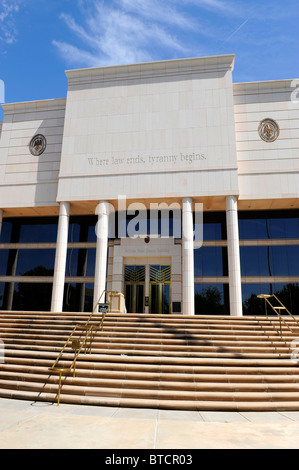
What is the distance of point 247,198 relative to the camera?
23.0 meters

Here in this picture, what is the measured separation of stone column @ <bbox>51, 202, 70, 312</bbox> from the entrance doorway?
5552 mm

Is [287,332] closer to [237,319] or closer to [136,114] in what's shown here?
[237,319]

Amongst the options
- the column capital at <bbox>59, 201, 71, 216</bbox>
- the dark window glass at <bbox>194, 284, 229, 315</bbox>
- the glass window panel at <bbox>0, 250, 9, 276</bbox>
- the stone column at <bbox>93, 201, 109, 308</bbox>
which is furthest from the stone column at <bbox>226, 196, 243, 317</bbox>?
the glass window panel at <bbox>0, 250, 9, 276</bbox>

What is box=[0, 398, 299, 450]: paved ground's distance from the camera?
5.89 m

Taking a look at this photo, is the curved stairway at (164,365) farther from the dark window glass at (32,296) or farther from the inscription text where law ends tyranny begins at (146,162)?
the inscription text where law ends tyranny begins at (146,162)

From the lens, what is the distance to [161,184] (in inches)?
902

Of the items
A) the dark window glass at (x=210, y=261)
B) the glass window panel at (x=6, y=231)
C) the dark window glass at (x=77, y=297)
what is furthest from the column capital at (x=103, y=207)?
the glass window panel at (x=6, y=231)

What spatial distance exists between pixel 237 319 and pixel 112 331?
694 centimetres

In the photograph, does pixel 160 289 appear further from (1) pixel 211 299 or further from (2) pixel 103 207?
(2) pixel 103 207

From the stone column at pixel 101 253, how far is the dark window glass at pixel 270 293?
37.3 feet

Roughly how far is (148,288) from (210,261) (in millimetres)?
5629

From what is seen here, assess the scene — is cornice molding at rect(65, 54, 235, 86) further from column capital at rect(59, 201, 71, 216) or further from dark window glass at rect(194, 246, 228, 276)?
dark window glass at rect(194, 246, 228, 276)

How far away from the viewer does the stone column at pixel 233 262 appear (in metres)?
20.7

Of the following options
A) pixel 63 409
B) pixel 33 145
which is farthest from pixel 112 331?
pixel 33 145
